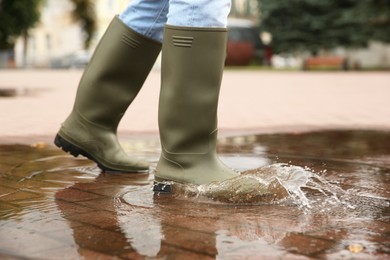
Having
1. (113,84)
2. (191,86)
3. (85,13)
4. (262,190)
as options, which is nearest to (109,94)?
(113,84)

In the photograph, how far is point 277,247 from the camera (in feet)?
6.16

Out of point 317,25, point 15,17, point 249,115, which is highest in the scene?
point 15,17

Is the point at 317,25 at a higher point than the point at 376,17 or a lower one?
lower

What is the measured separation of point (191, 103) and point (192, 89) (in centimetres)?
5

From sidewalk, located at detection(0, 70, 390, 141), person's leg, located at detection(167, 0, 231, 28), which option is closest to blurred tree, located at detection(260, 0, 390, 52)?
sidewalk, located at detection(0, 70, 390, 141)

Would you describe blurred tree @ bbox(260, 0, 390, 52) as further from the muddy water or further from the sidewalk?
the muddy water

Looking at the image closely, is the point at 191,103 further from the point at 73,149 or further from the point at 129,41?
the point at 73,149

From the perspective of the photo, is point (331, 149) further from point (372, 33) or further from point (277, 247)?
point (372, 33)

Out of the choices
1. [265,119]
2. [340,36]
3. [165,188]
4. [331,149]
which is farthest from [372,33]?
[165,188]

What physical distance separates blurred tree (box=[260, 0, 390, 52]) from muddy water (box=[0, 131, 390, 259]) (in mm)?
26778

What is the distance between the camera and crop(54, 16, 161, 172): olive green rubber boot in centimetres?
313

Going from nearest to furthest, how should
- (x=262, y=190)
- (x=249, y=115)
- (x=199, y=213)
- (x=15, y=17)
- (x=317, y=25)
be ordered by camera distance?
(x=199, y=213) → (x=262, y=190) → (x=249, y=115) → (x=15, y=17) → (x=317, y=25)

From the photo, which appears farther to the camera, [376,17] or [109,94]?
[376,17]

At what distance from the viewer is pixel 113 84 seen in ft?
10.5
